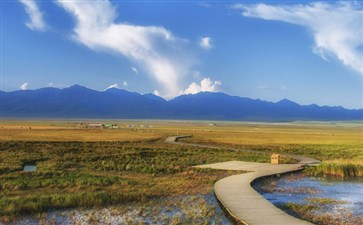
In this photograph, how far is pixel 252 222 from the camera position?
16.0 meters

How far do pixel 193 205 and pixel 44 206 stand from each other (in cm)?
663

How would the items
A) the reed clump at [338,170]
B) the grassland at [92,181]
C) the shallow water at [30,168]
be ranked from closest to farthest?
the grassland at [92,181], the reed clump at [338,170], the shallow water at [30,168]

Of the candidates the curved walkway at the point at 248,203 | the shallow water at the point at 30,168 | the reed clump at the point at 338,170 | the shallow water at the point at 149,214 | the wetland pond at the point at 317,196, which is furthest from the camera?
the shallow water at the point at 30,168

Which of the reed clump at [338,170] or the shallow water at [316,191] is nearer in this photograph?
the shallow water at [316,191]

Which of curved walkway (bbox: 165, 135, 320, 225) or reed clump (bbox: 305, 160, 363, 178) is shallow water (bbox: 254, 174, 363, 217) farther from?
reed clump (bbox: 305, 160, 363, 178)

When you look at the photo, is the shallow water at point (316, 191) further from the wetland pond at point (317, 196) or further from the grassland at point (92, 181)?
the grassland at point (92, 181)

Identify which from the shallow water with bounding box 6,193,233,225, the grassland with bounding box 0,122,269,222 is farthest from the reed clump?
the shallow water with bounding box 6,193,233,225

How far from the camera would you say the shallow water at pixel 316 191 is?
21203 millimetres

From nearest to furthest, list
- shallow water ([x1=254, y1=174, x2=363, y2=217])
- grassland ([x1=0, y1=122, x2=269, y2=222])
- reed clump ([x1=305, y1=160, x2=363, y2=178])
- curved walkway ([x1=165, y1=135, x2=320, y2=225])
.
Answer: curved walkway ([x1=165, y1=135, x2=320, y2=225]) → grassland ([x1=0, y1=122, x2=269, y2=222]) → shallow water ([x1=254, y1=174, x2=363, y2=217]) → reed clump ([x1=305, y1=160, x2=363, y2=178])

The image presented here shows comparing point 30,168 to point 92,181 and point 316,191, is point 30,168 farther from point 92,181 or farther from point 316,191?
point 316,191

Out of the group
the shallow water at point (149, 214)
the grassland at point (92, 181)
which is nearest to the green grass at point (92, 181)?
the grassland at point (92, 181)

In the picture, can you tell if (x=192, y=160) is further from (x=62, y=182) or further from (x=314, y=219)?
(x=314, y=219)

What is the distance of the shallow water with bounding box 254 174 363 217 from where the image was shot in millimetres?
21203

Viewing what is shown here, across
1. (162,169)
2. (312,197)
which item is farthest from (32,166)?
(312,197)
